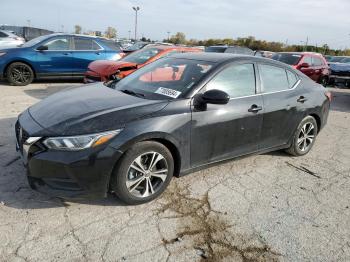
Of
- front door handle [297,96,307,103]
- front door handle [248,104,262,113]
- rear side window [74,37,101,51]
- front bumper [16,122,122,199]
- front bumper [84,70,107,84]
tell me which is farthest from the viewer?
rear side window [74,37,101,51]

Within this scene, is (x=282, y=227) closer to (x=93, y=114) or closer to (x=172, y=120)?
(x=172, y=120)

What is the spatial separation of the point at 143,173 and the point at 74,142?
765 mm

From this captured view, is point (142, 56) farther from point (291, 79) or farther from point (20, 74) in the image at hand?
point (291, 79)

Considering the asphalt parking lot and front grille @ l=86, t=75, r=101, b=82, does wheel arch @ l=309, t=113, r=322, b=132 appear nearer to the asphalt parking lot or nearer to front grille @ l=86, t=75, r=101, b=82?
the asphalt parking lot

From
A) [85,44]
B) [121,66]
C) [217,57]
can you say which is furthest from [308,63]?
[217,57]

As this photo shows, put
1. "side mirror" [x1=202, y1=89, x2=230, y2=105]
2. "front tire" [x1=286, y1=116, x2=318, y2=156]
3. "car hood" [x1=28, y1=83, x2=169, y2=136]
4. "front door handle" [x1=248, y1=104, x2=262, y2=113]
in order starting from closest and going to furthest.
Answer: "car hood" [x1=28, y1=83, x2=169, y2=136]
"side mirror" [x1=202, y1=89, x2=230, y2=105]
"front door handle" [x1=248, y1=104, x2=262, y2=113]
"front tire" [x1=286, y1=116, x2=318, y2=156]

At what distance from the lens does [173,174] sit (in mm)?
3721

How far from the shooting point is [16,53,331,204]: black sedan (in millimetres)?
3012

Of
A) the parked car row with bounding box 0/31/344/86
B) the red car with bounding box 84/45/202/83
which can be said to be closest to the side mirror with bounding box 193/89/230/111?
the red car with bounding box 84/45/202/83

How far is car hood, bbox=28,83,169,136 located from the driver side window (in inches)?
259

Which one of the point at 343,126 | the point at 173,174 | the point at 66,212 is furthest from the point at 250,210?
the point at 343,126

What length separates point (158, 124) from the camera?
10.8 feet

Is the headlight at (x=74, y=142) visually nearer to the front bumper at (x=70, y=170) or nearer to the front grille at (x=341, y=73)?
the front bumper at (x=70, y=170)

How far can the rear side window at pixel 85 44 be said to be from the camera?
10395mm
